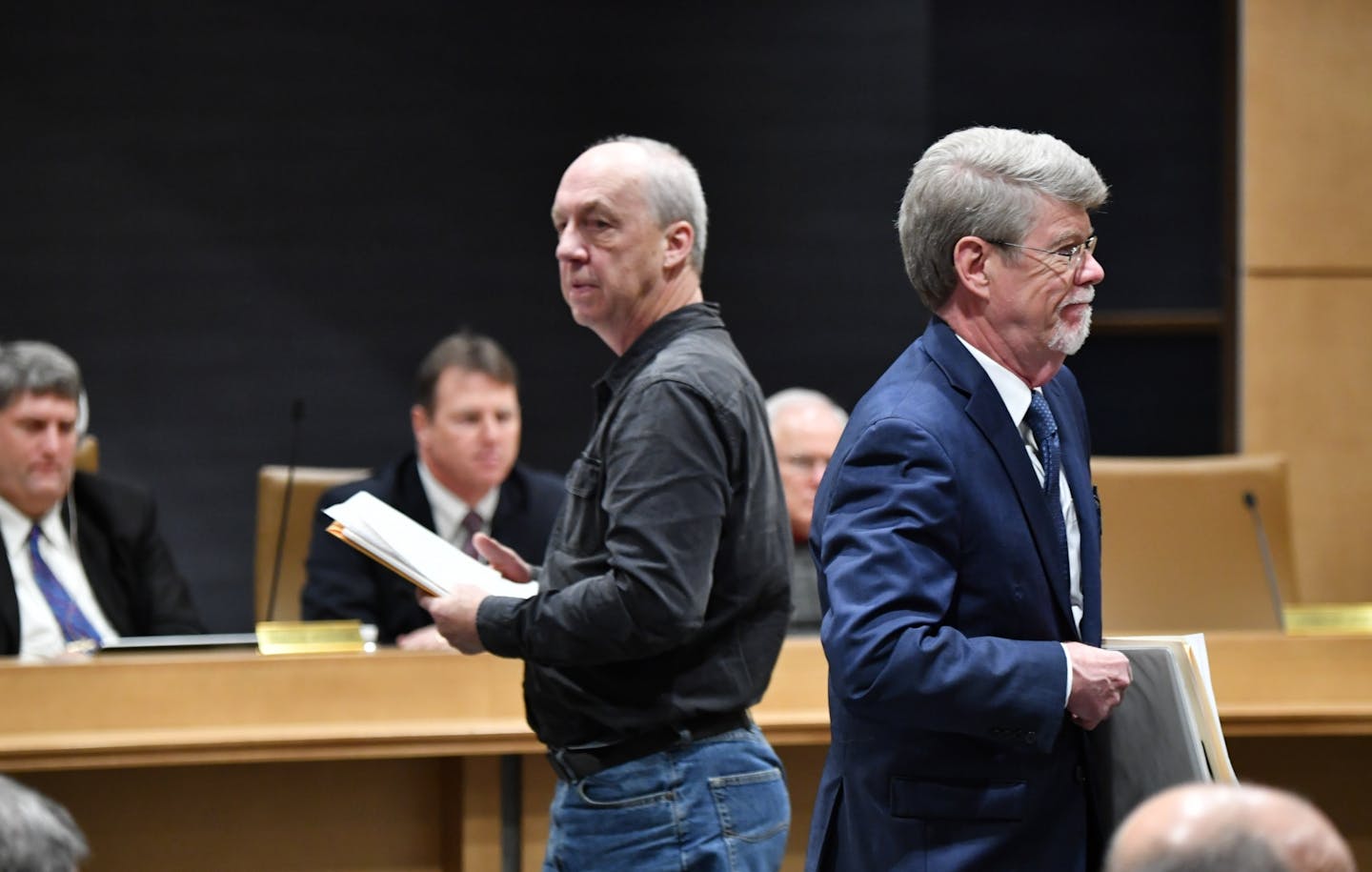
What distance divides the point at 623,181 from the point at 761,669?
0.60 m

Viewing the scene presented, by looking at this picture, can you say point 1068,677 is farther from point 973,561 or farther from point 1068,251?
point 1068,251

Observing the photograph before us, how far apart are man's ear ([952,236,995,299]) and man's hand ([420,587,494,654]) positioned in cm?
71

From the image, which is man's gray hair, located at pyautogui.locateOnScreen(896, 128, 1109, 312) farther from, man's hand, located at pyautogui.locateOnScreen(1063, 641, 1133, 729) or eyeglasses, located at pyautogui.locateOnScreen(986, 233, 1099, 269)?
man's hand, located at pyautogui.locateOnScreen(1063, 641, 1133, 729)

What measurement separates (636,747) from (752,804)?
0.16 m

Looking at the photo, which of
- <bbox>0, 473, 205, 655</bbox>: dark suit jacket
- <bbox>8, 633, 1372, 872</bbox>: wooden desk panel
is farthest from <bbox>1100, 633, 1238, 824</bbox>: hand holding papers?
<bbox>0, 473, 205, 655</bbox>: dark suit jacket

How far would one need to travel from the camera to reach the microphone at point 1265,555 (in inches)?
130

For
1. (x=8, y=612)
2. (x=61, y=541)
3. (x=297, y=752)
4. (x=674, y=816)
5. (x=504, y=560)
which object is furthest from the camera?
(x=61, y=541)

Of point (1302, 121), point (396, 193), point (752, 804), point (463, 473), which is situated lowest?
point (752, 804)

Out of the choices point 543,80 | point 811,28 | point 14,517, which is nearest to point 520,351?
point 543,80

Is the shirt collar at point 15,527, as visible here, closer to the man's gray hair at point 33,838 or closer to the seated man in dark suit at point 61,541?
the seated man in dark suit at point 61,541

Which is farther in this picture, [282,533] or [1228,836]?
[282,533]

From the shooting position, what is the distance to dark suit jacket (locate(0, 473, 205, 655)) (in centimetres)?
356

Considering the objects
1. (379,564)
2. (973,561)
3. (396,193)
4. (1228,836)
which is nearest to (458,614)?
(973,561)

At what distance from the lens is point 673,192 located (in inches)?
80.4
